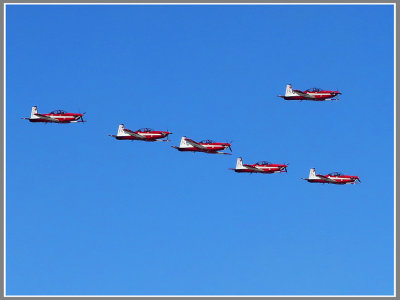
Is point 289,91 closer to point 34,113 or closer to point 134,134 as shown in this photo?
point 134,134

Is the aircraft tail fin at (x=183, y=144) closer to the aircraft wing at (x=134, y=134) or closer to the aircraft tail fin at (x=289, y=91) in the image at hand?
the aircraft wing at (x=134, y=134)

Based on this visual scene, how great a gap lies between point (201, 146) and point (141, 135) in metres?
10.7

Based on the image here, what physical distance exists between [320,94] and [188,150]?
26859 millimetres

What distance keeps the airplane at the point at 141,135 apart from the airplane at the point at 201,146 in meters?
3.01

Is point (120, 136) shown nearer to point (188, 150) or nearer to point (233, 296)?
point (188, 150)

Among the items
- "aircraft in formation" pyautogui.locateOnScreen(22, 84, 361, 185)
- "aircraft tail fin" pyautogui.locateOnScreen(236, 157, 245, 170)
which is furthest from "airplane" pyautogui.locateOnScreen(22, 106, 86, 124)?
"aircraft tail fin" pyautogui.locateOnScreen(236, 157, 245, 170)

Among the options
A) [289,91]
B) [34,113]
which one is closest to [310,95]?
[289,91]

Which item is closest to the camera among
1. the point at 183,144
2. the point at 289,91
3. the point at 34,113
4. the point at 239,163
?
the point at 183,144

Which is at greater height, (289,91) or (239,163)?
(289,91)

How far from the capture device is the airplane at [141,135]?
18325 cm

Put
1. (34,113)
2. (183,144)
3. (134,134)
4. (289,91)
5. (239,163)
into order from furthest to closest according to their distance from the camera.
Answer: (239,163)
(289,91)
(34,113)
(183,144)
(134,134)

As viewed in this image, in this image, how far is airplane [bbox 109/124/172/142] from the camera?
601 feet

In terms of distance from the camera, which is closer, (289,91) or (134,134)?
(134,134)

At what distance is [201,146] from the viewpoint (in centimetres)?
18538
